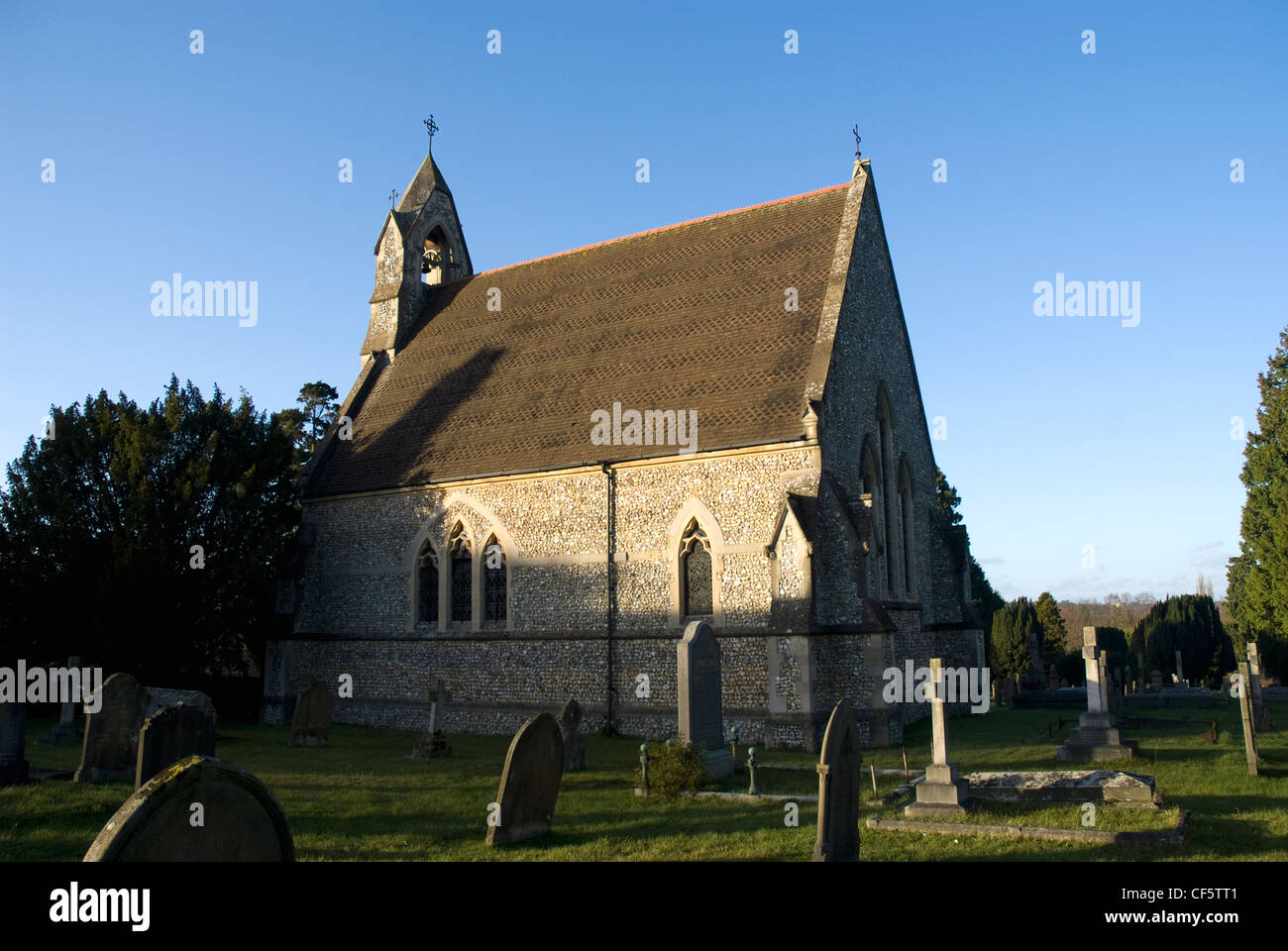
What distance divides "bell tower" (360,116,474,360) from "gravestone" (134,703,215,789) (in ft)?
60.4

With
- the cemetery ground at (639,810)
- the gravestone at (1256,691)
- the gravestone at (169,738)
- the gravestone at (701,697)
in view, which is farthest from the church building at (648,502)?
the gravestone at (169,738)

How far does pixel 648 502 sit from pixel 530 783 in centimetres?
1026

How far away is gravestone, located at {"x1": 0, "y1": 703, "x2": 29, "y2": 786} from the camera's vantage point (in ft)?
38.2

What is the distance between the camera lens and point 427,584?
22.2m

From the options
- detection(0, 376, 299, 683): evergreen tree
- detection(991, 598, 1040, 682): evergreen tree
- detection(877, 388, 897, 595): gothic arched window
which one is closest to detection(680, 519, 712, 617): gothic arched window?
detection(877, 388, 897, 595): gothic arched window

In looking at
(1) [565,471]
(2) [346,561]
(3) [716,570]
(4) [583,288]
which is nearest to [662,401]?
(1) [565,471]

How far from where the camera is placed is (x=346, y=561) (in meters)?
23.3

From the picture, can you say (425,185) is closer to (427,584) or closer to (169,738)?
(427,584)

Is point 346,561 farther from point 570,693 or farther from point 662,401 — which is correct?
point 662,401

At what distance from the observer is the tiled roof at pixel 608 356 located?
63.1ft

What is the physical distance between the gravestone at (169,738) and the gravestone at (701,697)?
639cm

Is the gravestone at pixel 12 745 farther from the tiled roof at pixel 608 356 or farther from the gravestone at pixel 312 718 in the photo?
the tiled roof at pixel 608 356

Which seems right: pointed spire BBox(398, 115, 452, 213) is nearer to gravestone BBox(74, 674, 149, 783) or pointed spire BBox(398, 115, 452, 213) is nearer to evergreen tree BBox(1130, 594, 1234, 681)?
gravestone BBox(74, 674, 149, 783)
